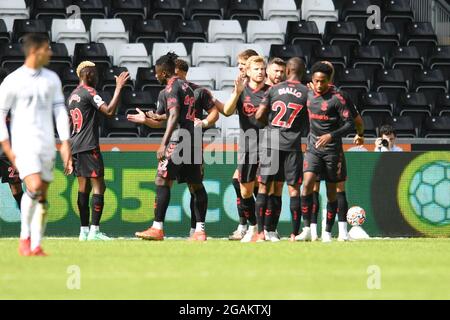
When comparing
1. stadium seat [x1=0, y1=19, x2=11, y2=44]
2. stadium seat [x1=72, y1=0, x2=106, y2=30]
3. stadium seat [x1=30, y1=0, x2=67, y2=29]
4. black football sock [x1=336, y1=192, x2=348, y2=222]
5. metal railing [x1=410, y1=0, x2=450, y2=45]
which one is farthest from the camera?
metal railing [x1=410, y1=0, x2=450, y2=45]

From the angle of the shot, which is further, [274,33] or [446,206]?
[274,33]

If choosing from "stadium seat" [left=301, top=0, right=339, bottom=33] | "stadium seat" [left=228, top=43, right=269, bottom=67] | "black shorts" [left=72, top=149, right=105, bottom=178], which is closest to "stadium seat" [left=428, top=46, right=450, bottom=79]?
"stadium seat" [left=301, top=0, right=339, bottom=33]

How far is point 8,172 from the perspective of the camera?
15898mm

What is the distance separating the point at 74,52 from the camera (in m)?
21.4

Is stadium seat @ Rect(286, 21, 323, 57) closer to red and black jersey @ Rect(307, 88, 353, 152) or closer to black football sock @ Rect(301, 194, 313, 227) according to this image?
red and black jersey @ Rect(307, 88, 353, 152)

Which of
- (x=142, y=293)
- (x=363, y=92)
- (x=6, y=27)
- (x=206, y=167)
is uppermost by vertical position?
(x=6, y=27)

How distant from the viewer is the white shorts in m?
10.7

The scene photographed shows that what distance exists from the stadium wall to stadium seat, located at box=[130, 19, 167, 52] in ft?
18.6

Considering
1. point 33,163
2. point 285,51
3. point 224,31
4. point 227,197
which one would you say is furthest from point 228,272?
point 224,31

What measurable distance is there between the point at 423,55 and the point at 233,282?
15.5 metres

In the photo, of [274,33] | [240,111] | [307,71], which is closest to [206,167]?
[240,111]

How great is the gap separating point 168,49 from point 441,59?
5530mm

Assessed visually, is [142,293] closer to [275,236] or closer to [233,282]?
[233,282]

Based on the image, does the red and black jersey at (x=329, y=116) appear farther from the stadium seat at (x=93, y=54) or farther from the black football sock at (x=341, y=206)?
the stadium seat at (x=93, y=54)
